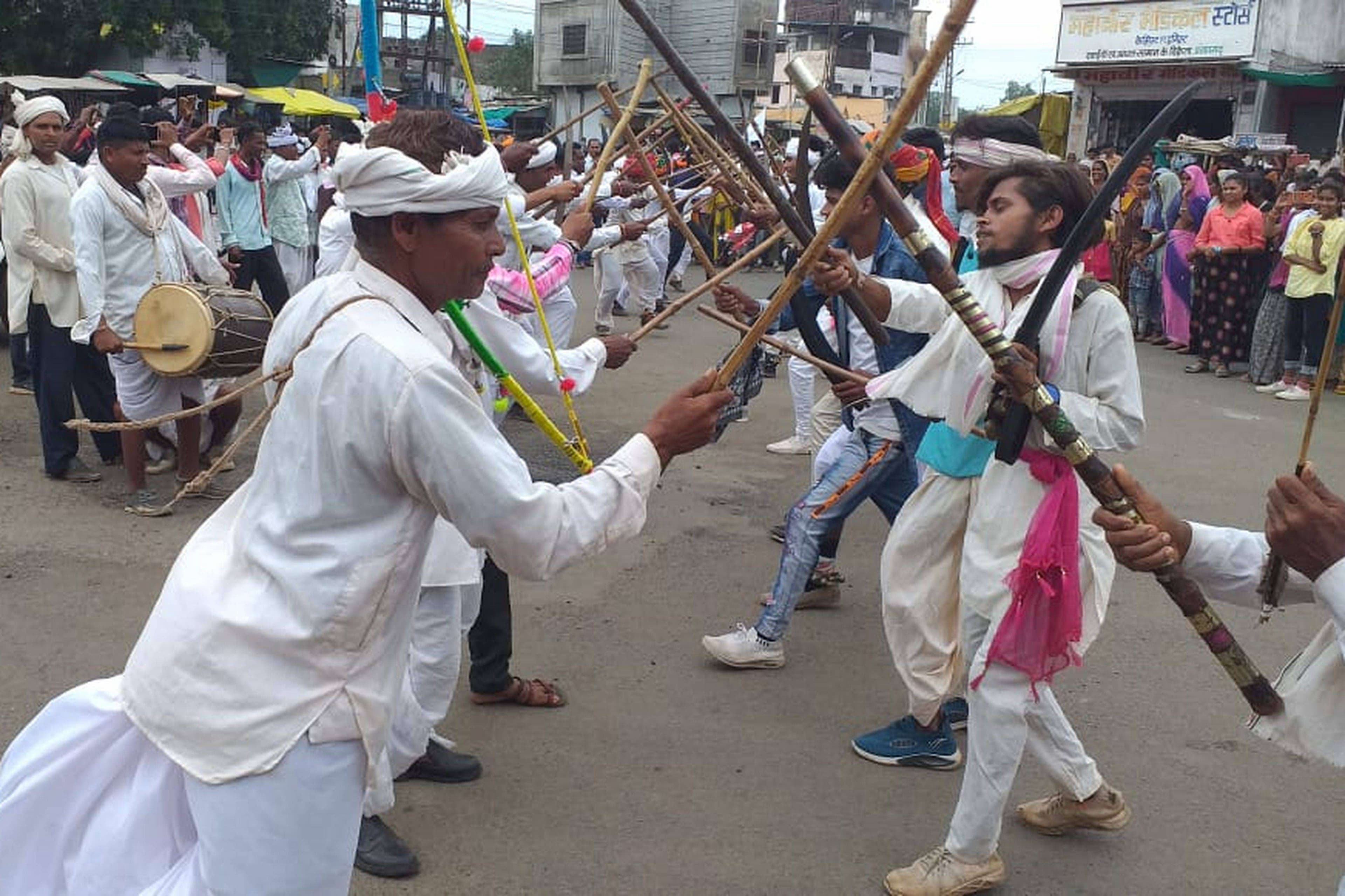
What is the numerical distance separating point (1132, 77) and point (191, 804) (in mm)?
28659

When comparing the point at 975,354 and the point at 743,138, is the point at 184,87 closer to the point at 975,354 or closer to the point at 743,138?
the point at 743,138

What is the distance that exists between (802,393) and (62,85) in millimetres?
23715

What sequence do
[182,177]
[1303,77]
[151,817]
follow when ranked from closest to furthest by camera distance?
[151,817] → [182,177] → [1303,77]

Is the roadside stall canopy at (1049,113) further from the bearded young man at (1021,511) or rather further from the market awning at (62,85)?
the bearded young man at (1021,511)

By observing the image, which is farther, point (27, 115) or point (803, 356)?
point (27, 115)

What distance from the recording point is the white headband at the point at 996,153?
3465 millimetres

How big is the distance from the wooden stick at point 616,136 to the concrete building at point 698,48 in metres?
0.28

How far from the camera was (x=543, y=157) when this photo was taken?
5.99 m

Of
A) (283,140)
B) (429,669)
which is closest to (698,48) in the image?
(283,140)

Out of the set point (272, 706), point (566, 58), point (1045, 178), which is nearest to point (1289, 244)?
point (1045, 178)

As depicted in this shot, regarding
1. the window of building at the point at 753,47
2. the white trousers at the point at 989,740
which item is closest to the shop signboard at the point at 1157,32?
the window of building at the point at 753,47

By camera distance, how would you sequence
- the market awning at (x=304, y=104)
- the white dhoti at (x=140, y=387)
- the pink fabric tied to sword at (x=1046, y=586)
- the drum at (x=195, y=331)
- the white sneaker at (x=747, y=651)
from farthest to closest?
the market awning at (x=304, y=104), the white dhoti at (x=140, y=387), the drum at (x=195, y=331), the white sneaker at (x=747, y=651), the pink fabric tied to sword at (x=1046, y=586)

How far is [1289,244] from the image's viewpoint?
35.2ft

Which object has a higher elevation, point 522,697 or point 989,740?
point 989,740
